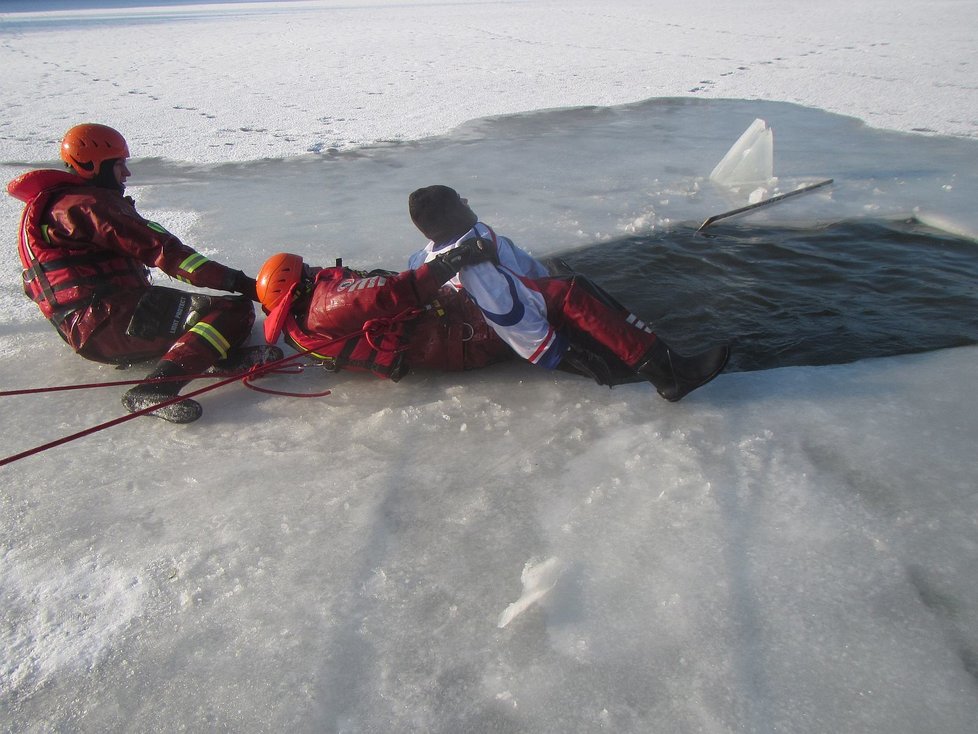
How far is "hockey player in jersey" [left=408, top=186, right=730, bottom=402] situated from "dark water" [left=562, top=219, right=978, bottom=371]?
49 cm

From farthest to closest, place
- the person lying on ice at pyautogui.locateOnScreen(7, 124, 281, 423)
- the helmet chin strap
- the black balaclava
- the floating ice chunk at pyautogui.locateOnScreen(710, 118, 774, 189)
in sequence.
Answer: the floating ice chunk at pyautogui.locateOnScreen(710, 118, 774, 189), the helmet chin strap, the person lying on ice at pyautogui.locateOnScreen(7, 124, 281, 423), the black balaclava

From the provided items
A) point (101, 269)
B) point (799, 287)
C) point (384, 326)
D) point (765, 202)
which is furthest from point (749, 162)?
point (101, 269)

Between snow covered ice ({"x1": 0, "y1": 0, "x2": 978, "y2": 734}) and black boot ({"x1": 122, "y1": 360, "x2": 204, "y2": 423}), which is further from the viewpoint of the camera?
black boot ({"x1": 122, "y1": 360, "x2": 204, "y2": 423})

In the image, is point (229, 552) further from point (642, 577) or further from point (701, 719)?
point (701, 719)

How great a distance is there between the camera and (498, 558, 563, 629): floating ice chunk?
1.69m

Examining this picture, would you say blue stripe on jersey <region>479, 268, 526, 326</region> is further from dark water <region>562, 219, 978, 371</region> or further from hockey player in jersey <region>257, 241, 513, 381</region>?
dark water <region>562, 219, 978, 371</region>

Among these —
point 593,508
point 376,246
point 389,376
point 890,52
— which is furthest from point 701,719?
point 890,52

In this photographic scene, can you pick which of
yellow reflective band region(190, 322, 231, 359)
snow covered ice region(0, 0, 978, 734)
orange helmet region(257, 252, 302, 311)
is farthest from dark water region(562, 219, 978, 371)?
yellow reflective band region(190, 322, 231, 359)

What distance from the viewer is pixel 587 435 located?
7.71ft

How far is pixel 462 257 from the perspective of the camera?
2.44 meters

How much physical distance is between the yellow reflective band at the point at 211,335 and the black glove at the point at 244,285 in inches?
7.6

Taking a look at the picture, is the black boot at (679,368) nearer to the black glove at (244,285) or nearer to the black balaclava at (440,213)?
the black balaclava at (440,213)

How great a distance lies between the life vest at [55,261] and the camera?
2.71 meters

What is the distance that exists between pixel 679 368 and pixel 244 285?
5.87 ft
